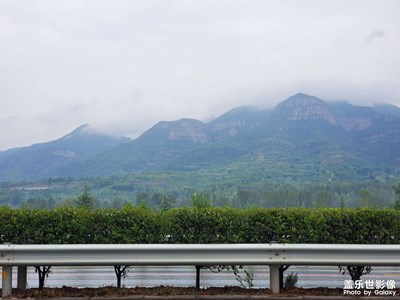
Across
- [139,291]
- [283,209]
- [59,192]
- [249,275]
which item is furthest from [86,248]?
[59,192]

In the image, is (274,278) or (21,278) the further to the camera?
(21,278)

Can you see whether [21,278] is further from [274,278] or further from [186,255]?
[274,278]

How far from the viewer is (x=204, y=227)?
7000 millimetres

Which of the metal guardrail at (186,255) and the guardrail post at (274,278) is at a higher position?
the metal guardrail at (186,255)

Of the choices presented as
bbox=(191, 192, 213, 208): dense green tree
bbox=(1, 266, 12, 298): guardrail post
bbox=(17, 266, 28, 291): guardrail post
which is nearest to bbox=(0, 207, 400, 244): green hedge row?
bbox=(17, 266, 28, 291): guardrail post

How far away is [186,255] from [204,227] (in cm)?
90

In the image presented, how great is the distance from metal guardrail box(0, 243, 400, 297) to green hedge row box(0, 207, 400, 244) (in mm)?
726

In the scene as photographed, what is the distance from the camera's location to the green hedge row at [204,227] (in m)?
6.93

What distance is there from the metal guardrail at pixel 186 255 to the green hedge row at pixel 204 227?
2.38 feet

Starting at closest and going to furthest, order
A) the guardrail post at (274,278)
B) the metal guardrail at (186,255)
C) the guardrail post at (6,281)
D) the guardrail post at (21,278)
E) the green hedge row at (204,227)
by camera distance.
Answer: the metal guardrail at (186,255) < the guardrail post at (6,281) < the guardrail post at (274,278) < the guardrail post at (21,278) < the green hedge row at (204,227)
